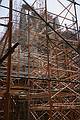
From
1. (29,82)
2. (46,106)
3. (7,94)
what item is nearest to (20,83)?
(29,82)

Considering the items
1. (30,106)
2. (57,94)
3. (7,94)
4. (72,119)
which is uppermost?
(7,94)

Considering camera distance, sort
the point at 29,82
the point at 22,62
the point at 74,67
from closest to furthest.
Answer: the point at 29,82 < the point at 74,67 < the point at 22,62

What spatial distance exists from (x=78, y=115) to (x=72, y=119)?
352mm

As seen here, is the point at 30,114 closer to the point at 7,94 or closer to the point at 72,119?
the point at 72,119

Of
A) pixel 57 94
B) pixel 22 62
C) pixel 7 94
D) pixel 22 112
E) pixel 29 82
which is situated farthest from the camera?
pixel 22 62

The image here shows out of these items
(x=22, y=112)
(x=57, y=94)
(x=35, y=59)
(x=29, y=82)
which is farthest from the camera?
(x=35, y=59)

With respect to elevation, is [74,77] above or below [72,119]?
above

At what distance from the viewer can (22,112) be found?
1002 centimetres

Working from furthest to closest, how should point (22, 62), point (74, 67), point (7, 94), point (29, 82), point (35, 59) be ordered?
1. point (22, 62)
2. point (35, 59)
3. point (74, 67)
4. point (29, 82)
5. point (7, 94)

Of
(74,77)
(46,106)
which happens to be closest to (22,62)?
(74,77)

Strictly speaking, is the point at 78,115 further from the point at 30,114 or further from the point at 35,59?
the point at 35,59

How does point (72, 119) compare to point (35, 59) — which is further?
point (35, 59)

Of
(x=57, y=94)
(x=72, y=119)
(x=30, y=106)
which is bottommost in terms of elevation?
(x=72, y=119)

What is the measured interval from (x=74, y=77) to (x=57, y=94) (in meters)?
1.85
